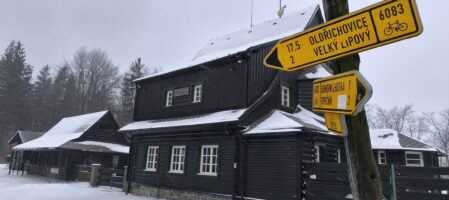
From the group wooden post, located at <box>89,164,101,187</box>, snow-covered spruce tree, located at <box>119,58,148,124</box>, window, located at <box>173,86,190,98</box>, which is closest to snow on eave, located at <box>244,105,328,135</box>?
window, located at <box>173,86,190,98</box>

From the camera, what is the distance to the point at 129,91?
50.3 m

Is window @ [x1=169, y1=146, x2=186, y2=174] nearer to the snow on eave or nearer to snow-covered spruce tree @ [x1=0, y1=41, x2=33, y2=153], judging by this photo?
the snow on eave

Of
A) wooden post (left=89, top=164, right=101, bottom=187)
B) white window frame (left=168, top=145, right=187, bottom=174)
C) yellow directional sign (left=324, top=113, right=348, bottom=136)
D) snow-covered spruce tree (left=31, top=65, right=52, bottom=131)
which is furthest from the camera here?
snow-covered spruce tree (left=31, top=65, right=52, bottom=131)

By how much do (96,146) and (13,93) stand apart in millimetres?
35525

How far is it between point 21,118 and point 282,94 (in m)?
50.4

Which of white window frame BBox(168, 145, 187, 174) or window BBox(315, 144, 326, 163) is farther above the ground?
window BBox(315, 144, 326, 163)

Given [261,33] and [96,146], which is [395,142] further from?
[96,146]

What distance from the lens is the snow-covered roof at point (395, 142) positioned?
18719 mm

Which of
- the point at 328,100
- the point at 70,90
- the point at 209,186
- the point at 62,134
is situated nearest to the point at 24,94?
the point at 70,90

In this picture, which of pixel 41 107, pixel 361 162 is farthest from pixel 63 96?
pixel 361 162

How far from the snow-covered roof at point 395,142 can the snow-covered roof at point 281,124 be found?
547 cm

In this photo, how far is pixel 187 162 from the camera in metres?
15.9

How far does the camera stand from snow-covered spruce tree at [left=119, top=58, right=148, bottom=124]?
4903cm

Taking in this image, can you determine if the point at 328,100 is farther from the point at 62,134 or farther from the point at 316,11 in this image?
the point at 62,134
